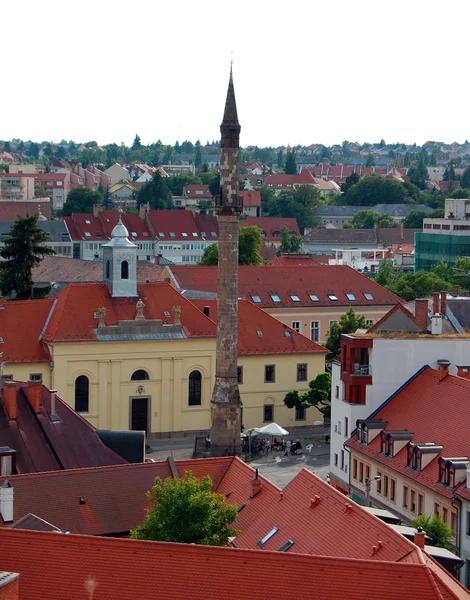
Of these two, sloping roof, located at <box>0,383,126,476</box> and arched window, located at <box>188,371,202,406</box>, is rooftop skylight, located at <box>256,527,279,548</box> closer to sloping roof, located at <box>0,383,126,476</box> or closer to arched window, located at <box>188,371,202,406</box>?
sloping roof, located at <box>0,383,126,476</box>

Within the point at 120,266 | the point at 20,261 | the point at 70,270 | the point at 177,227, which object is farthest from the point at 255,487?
the point at 177,227

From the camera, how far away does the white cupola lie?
72750mm

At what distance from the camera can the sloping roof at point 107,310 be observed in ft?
231

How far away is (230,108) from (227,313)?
9.31 metres

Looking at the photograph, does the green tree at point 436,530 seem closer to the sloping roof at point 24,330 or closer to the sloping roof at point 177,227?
the sloping roof at point 24,330

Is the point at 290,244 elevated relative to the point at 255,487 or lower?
lower

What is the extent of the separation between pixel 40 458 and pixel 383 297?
162ft

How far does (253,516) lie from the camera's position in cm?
4166

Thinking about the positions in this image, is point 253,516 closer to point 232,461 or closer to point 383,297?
point 232,461

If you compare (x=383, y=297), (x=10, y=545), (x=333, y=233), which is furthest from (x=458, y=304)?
(x=333, y=233)

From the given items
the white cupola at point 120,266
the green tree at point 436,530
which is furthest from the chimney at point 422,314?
the green tree at point 436,530

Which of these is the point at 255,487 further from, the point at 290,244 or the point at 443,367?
the point at 290,244

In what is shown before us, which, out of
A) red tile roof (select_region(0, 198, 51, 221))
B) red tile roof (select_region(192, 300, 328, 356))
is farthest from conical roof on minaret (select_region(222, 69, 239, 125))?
red tile roof (select_region(0, 198, 51, 221))

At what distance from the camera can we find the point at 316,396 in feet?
237
